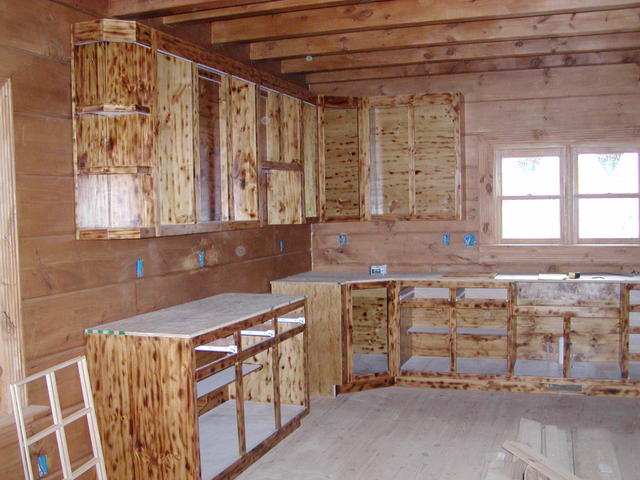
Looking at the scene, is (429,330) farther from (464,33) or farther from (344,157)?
(464,33)

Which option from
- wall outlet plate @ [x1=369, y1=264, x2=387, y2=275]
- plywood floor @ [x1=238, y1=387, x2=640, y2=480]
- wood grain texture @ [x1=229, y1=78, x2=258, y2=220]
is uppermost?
wood grain texture @ [x1=229, y1=78, x2=258, y2=220]

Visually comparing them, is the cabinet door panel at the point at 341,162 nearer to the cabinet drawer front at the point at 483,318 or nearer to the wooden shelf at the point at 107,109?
the cabinet drawer front at the point at 483,318

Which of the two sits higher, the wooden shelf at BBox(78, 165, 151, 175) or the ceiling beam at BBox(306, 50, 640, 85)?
the ceiling beam at BBox(306, 50, 640, 85)

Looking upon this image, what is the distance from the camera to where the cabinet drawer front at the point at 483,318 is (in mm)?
5844

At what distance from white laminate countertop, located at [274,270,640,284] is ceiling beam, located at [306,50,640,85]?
1.65 metres

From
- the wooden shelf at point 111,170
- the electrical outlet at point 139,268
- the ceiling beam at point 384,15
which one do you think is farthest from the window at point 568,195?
the wooden shelf at point 111,170

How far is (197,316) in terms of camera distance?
12.2ft

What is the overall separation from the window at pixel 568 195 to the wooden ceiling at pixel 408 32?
0.75 meters

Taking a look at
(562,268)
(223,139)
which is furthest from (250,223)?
(562,268)

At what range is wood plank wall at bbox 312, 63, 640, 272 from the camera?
5.50m

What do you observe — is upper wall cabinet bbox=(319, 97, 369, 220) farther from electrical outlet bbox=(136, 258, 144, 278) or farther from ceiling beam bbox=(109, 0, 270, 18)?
electrical outlet bbox=(136, 258, 144, 278)

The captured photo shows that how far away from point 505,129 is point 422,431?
2.67m

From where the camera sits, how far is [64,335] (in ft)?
10.8

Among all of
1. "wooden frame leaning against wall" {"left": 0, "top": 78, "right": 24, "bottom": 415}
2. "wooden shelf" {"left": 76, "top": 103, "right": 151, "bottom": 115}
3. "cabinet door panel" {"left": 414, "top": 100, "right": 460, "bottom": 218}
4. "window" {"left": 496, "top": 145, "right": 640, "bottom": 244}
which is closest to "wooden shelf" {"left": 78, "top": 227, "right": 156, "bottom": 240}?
"wooden frame leaning against wall" {"left": 0, "top": 78, "right": 24, "bottom": 415}
